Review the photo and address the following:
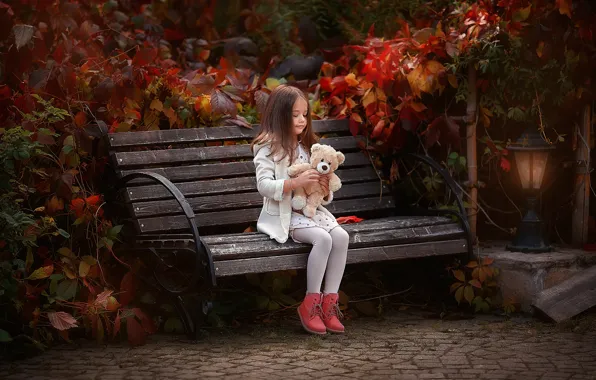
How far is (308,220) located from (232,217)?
0.65 metres

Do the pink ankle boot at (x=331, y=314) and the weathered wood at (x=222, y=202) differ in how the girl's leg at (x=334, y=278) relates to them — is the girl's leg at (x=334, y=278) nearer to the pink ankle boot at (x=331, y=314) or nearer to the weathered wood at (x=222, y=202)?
the pink ankle boot at (x=331, y=314)

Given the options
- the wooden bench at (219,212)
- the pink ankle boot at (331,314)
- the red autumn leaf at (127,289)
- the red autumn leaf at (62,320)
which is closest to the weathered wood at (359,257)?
the wooden bench at (219,212)

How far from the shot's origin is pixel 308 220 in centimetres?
568

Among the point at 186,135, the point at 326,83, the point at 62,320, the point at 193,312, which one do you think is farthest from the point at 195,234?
the point at 326,83

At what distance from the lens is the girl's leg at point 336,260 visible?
5.60 m

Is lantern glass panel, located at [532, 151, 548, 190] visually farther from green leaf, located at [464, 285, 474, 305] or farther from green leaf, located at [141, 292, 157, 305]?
green leaf, located at [141, 292, 157, 305]

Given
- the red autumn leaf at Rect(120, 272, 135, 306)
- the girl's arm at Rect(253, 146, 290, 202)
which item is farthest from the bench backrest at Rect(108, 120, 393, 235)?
the girl's arm at Rect(253, 146, 290, 202)

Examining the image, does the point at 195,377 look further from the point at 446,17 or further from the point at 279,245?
the point at 446,17

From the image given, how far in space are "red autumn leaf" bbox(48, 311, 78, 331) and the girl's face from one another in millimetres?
1674

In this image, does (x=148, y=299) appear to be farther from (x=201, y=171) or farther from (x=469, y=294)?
(x=469, y=294)

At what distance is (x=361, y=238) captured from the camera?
5.82 m

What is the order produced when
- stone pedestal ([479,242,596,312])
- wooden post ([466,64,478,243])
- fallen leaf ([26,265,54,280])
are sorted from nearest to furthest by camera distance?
fallen leaf ([26,265,54,280])
stone pedestal ([479,242,596,312])
wooden post ([466,64,478,243])

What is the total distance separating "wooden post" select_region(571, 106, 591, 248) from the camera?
21.2 feet

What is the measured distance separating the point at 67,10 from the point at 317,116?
1903mm
